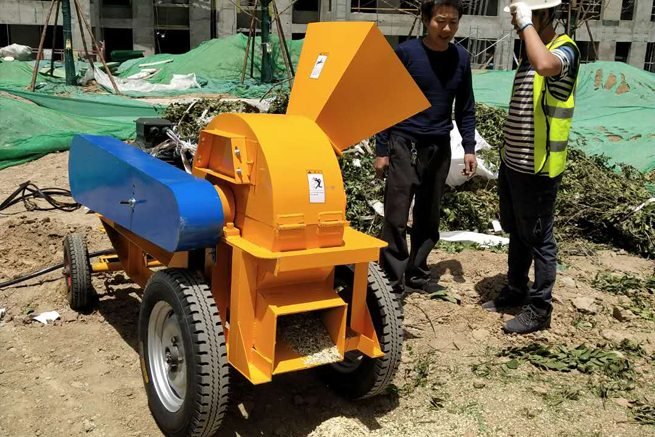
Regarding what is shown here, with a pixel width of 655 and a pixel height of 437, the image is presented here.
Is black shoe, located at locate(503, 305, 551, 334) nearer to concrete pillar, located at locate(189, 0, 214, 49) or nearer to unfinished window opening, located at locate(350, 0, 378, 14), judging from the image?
unfinished window opening, located at locate(350, 0, 378, 14)

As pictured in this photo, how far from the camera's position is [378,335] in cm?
305

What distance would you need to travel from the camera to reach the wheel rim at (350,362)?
10.5 feet

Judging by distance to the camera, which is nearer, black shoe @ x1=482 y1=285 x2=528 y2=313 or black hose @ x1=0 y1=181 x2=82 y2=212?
black shoe @ x1=482 y1=285 x2=528 y2=313

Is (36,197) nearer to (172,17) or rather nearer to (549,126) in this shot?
(549,126)

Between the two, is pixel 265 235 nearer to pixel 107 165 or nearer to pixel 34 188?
pixel 107 165

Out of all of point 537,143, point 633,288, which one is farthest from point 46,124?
point 633,288

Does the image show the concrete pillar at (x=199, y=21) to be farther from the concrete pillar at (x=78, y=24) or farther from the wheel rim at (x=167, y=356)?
the wheel rim at (x=167, y=356)

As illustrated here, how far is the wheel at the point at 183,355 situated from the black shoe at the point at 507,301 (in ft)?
7.72

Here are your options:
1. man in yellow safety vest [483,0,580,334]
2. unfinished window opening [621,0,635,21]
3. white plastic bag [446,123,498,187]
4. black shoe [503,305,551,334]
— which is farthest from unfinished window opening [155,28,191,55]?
black shoe [503,305,551,334]

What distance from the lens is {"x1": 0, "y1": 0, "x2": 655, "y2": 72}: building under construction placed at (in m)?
29.3

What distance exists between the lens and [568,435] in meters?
3.08

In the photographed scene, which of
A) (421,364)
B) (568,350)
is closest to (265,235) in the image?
(421,364)

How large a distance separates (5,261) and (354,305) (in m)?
3.45

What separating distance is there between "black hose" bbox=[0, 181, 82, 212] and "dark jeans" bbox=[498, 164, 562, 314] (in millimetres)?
4416
